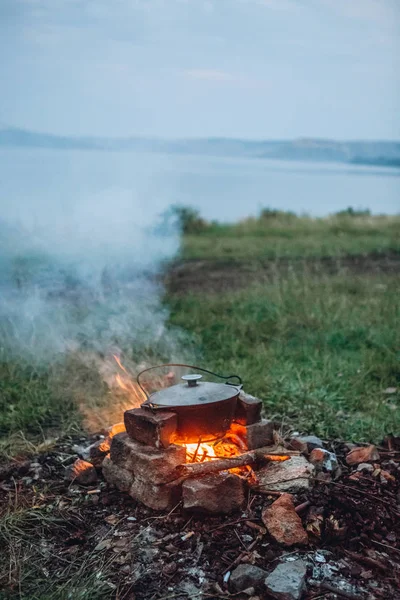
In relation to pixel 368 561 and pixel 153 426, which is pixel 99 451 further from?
pixel 368 561

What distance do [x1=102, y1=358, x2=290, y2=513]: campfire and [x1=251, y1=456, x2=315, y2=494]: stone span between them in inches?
1.9

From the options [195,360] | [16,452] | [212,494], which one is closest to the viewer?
[212,494]

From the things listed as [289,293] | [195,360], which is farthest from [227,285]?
[195,360]

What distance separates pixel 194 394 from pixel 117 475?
639 millimetres

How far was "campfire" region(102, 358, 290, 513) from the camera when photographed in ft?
10.2

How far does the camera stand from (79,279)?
7305 millimetres

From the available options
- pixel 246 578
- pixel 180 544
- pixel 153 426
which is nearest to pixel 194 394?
pixel 153 426

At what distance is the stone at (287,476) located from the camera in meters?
3.23

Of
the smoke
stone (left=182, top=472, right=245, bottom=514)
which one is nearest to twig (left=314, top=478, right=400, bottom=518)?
stone (left=182, top=472, right=245, bottom=514)

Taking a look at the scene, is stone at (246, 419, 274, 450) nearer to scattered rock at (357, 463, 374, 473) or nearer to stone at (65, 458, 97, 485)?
scattered rock at (357, 463, 374, 473)

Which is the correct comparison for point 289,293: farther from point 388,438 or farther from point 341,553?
point 341,553

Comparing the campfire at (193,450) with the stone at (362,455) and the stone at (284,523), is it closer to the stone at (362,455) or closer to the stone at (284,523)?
the stone at (284,523)

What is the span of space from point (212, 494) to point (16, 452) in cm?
156

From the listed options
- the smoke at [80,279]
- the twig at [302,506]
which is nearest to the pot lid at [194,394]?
the twig at [302,506]
